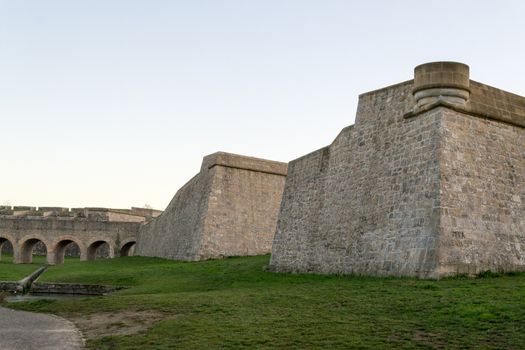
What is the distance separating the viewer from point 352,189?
17578 mm

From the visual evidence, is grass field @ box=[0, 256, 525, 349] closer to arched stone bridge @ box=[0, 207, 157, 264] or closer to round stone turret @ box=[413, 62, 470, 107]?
round stone turret @ box=[413, 62, 470, 107]

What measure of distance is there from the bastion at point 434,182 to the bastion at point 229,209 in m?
11.7

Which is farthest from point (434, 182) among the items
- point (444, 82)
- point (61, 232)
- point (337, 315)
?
point (61, 232)

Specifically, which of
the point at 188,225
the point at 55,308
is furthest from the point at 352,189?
the point at 188,225

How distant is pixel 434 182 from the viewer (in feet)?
44.1

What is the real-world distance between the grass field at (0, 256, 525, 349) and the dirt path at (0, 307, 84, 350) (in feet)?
1.34

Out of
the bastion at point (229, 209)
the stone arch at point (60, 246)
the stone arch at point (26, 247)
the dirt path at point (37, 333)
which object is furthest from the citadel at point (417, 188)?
the stone arch at point (26, 247)

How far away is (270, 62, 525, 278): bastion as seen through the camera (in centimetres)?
1321

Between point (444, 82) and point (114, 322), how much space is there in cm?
958

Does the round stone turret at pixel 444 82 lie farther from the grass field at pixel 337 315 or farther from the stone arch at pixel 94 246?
the stone arch at pixel 94 246

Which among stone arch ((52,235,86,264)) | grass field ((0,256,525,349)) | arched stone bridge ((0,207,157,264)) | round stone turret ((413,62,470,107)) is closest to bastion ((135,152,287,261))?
arched stone bridge ((0,207,157,264))

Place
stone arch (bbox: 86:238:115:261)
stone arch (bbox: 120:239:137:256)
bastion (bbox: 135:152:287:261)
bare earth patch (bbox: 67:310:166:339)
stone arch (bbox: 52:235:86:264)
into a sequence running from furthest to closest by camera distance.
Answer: stone arch (bbox: 120:239:137:256), stone arch (bbox: 86:238:115:261), stone arch (bbox: 52:235:86:264), bastion (bbox: 135:152:287:261), bare earth patch (bbox: 67:310:166:339)

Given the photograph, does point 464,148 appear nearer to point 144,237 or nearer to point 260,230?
point 260,230

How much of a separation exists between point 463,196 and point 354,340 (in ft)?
24.1
